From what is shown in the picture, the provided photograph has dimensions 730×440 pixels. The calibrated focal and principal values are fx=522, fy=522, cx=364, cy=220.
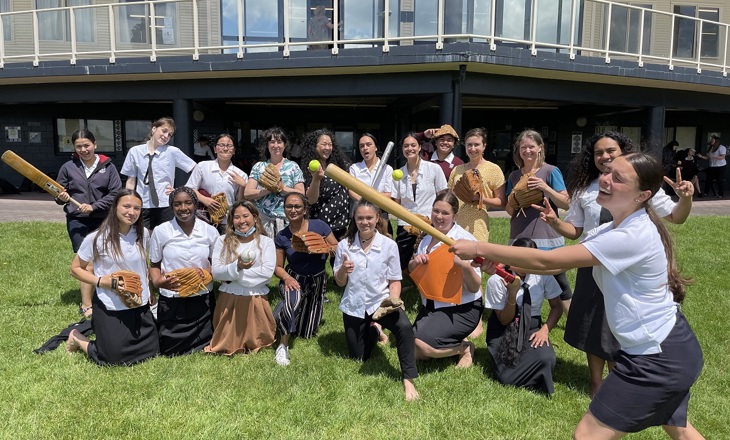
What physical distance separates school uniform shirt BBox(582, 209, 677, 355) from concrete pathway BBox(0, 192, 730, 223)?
873 cm

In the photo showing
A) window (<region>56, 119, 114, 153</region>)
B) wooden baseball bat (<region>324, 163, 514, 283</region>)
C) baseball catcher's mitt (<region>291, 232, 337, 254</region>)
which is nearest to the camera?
wooden baseball bat (<region>324, 163, 514, 283</region>)

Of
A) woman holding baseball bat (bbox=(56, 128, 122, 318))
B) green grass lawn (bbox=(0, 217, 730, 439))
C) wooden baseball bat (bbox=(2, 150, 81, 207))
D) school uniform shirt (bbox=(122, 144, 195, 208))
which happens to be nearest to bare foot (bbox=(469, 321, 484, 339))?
green grass lawn (bbox=(0, 217, 730, 439))

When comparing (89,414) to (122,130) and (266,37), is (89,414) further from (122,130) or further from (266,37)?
(122,130)

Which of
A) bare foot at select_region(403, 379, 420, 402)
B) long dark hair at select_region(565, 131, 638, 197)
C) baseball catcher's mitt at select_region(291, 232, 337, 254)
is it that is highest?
long dark hair at select_region(565, 131, 638, 197)

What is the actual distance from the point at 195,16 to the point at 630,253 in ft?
34.0

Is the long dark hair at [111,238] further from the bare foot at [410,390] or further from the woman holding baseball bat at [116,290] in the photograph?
the bare foot at [410,390]

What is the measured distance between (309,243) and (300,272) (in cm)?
44

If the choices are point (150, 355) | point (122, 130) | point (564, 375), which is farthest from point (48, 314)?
point (122, 130)

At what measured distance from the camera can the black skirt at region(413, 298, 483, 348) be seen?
13.1 feet

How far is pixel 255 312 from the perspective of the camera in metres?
4.39

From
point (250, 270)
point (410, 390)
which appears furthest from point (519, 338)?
point (250, 270)

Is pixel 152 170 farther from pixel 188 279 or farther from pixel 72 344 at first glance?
pixel 72 344

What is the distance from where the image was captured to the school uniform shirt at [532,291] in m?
3.77

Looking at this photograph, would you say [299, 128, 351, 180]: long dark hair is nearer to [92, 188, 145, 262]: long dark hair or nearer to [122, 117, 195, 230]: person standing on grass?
[122, 117, 195, 230]: person standing on grass
